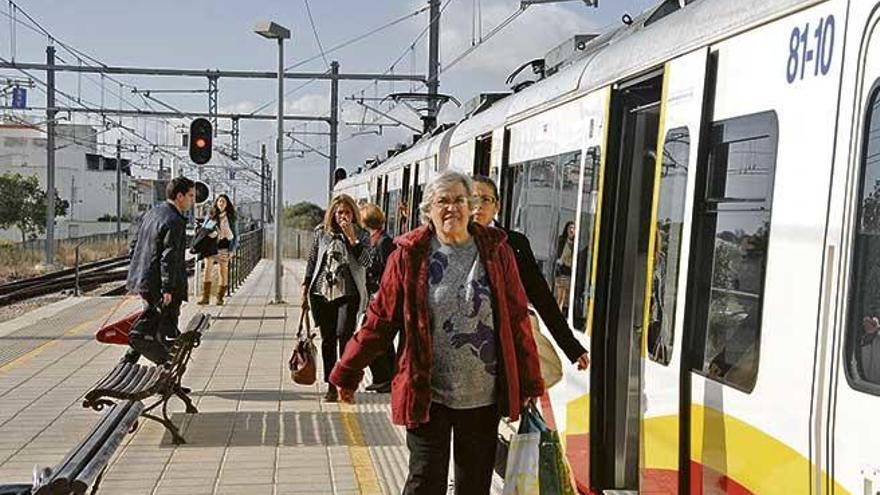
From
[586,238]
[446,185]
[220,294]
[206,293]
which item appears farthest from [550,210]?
[220,294]

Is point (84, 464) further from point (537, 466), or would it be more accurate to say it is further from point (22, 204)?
point (22, 204)

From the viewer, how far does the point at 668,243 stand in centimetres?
544

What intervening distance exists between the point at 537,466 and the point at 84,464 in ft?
6.28

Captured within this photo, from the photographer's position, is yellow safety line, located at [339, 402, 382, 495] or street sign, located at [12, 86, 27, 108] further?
street sign, located at [12, 86, 27, 108]

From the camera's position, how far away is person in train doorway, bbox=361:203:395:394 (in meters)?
10.7

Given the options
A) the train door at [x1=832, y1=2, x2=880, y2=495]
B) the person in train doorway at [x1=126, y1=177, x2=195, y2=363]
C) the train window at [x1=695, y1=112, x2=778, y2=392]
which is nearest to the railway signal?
the person in train doorway at [x1=126, y1=177, x2=195, y2=363]

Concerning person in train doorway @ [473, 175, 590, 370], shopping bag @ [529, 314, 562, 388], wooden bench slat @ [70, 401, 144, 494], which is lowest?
wooden bench slat @ [70, 401, 144, 494]

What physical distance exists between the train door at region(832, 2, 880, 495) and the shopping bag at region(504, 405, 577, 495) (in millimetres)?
1682

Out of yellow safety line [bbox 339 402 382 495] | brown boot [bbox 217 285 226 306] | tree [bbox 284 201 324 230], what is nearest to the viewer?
yellow safety line [bbox 339 402 382 495]

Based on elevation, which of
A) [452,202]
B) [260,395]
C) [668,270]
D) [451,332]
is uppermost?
[452,202]

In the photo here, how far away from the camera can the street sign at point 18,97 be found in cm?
3806

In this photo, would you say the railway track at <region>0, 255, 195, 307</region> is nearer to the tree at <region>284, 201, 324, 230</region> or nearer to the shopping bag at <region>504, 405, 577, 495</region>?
the shopping bag at <region>504, 405, 577, 495</region>

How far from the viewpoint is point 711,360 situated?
15.9ft

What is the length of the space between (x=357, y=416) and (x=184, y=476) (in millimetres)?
2475
